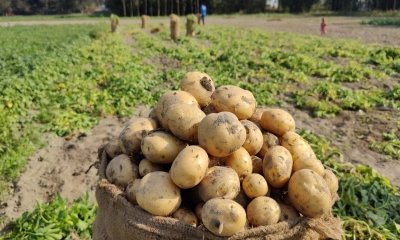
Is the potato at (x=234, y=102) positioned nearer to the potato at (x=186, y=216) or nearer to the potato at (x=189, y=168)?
the potato at (x=189, y=168)

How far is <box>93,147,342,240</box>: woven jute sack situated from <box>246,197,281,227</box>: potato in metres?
0.08

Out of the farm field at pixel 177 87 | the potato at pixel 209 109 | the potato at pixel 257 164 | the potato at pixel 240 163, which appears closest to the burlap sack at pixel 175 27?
the farm field at pixel 177 87

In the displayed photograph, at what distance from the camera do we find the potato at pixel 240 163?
2436mm

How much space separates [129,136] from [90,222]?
5.93ft

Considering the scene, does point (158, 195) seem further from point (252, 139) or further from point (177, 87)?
point (177, 87)

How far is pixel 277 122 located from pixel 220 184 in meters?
0.83

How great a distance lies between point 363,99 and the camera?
25.8ft

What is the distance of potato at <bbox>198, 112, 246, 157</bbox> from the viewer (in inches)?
90.4

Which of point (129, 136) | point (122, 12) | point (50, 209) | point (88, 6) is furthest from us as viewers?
point (88, 6)

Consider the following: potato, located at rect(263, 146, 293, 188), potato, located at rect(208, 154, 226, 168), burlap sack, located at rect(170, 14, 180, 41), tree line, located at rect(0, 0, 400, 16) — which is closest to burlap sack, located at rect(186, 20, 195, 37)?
burlap sack, located at rect(170, 14, 180, 41)

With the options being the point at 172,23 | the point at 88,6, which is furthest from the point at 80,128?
the point at 88,6

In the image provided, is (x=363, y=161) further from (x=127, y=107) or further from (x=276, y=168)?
(x=127, y=107)

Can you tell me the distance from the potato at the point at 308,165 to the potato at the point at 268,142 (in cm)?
25

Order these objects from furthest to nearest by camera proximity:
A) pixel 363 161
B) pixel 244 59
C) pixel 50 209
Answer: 1. pixel 244 59
2. pixel 363 161
3. pixel 50 209
